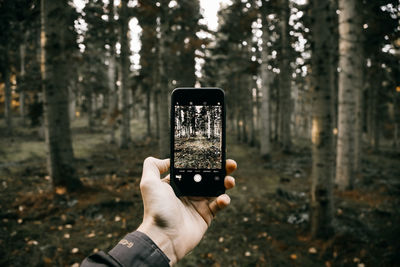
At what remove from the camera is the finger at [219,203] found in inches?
83.1

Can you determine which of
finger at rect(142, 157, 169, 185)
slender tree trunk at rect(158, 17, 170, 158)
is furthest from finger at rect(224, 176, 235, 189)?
slender tree trunk at rect(158, 17, 170, 158)

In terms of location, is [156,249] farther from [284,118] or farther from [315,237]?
[284,118]

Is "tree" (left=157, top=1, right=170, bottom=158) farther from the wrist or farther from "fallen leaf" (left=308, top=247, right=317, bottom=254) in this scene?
the wrist

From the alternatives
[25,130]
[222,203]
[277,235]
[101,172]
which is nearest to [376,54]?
[277,235]

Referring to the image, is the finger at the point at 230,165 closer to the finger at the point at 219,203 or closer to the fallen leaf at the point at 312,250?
the finger at the point at 219,203

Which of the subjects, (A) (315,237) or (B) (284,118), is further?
(B) (284,118)

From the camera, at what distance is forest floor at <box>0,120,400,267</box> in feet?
14.0

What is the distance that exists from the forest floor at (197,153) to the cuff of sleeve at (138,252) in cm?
80

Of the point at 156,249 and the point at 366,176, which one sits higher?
the point at 156,249

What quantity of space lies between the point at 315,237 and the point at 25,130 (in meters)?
28.3

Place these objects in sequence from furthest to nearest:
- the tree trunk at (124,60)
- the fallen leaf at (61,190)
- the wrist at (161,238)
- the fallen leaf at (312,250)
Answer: the tree trunk at (124,60)
the fallen leaf at (61,190)
the fallen leaf at (312,250)
the wrist at (161,238)

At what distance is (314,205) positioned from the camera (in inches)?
190

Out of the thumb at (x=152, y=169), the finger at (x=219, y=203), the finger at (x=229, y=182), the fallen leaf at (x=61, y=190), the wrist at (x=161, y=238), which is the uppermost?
the thumb at (x=152, y=169)

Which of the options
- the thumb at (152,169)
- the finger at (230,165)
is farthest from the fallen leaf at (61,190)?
the finger at (230,165)
